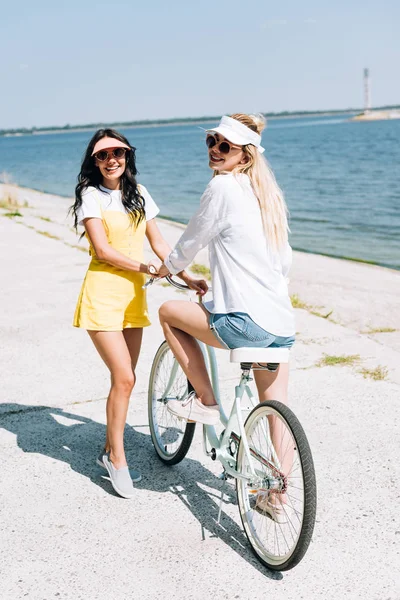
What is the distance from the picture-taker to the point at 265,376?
373 cm

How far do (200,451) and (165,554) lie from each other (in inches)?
48.4

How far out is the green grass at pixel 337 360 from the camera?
6.21 m

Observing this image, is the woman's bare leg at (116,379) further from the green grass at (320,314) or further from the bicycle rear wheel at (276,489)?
the green grass at (320,314)

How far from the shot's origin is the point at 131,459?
4.69 meters

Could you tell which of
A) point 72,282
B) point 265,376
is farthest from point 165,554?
point 72,282

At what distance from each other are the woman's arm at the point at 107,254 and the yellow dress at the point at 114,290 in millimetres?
108

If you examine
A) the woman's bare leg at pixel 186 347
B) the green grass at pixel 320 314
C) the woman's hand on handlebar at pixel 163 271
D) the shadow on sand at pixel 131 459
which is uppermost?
the woman's hand on handlebar at pixel 163 271

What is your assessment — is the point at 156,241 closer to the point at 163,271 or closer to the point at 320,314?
the point at 163,271

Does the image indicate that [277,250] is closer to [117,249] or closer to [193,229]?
[193,229]

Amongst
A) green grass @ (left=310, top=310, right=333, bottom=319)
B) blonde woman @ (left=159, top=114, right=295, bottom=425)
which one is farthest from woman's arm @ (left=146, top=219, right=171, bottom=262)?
green grass @ (left=310, top=310, right=333, bottom=319)

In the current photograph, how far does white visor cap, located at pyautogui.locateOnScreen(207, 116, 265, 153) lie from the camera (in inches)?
134

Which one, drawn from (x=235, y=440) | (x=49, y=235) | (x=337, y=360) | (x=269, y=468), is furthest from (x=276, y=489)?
(x=49, y=235)

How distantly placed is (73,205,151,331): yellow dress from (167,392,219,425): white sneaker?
606mm

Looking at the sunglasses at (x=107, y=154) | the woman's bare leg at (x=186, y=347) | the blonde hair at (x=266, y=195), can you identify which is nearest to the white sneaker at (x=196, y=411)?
the woman's bare leg at (x=186, y=347)
